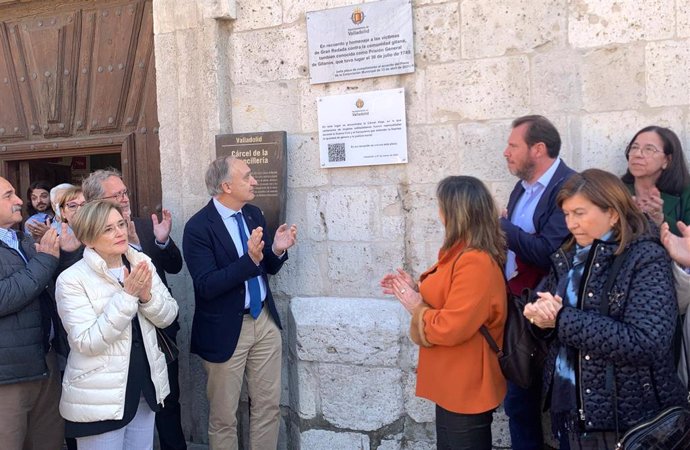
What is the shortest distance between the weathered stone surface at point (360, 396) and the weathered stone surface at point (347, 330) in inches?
2.6

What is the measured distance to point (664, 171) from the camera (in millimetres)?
3301

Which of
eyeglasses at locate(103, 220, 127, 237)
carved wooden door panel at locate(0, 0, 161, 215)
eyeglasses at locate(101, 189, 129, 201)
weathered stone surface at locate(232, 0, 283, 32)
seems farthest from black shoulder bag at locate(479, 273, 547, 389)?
carved wooden door panel at locate(0, 0, 161, 215)

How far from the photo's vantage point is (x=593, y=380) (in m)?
2.56

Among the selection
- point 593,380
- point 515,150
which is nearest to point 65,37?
point 515,150

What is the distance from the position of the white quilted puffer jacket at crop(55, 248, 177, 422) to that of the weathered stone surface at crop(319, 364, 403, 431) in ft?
4.66

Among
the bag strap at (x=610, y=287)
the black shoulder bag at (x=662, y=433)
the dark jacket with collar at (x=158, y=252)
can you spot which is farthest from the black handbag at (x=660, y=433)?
the dark jacket with collar at (x=158, y=252)

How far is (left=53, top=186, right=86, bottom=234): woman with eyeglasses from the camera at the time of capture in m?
4.02

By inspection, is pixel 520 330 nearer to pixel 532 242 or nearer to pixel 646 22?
pixel 532 242

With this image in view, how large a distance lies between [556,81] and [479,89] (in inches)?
16.3

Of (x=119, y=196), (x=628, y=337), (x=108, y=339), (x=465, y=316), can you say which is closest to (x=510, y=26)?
(x=465, y=316)

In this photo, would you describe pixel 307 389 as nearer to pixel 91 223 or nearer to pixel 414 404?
pixel 414 404

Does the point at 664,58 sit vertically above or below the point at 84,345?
above

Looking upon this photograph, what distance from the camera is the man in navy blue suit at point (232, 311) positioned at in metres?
3.79

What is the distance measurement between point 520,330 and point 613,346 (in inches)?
22.9
